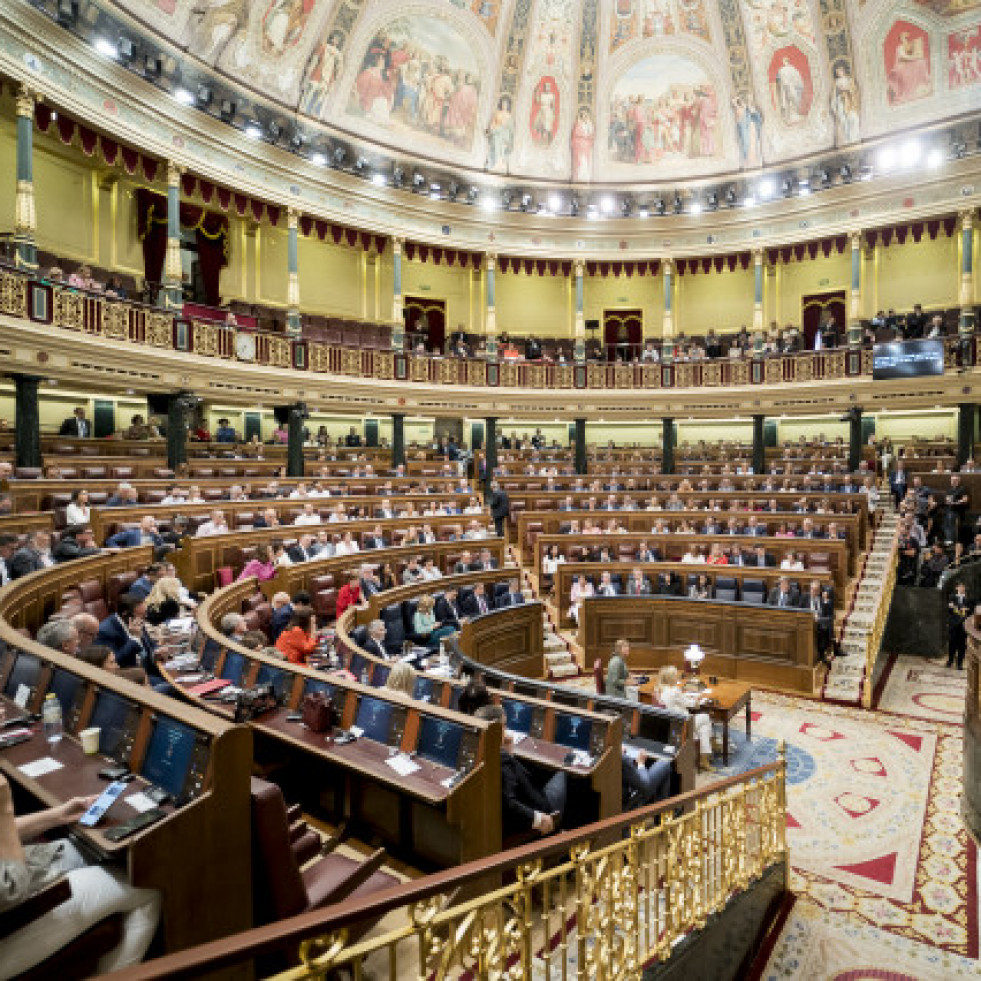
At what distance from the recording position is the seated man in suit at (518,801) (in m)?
3.72

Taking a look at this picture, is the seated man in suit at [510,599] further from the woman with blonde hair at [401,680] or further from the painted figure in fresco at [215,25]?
the painted figure in fresco at [215,25]

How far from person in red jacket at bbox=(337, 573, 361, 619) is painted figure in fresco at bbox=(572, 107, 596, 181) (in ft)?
52.6

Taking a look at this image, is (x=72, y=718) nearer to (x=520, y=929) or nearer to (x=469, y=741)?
(x=469, y=741)

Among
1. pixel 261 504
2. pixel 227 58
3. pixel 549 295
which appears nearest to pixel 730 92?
pixel 549 295

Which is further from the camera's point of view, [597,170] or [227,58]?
[597,170]

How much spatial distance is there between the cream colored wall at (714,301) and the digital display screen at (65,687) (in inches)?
848

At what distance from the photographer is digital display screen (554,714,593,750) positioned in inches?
180

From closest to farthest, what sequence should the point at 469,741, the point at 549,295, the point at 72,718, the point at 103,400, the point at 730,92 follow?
1. the point at 72,718
2. the point at 469,741
3. the point at 103,400
4. the point at 730,92
5. the point at 549,295

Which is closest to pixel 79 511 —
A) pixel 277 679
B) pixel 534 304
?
pixel 277 679

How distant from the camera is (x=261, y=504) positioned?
9.99 m

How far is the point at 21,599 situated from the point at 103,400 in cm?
1167

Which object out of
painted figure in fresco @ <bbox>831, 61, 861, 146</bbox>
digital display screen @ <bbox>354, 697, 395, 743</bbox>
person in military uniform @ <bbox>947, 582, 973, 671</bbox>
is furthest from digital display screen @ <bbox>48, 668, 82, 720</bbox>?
painted figure in fresco @ <bbox>831, 61, 861, 146</bbox>

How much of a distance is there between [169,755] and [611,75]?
2131cm

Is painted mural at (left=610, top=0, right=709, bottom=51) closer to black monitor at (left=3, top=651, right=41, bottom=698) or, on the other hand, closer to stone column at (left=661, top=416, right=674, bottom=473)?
stone column at (left=661, top=416, right=674, bottom=473)
